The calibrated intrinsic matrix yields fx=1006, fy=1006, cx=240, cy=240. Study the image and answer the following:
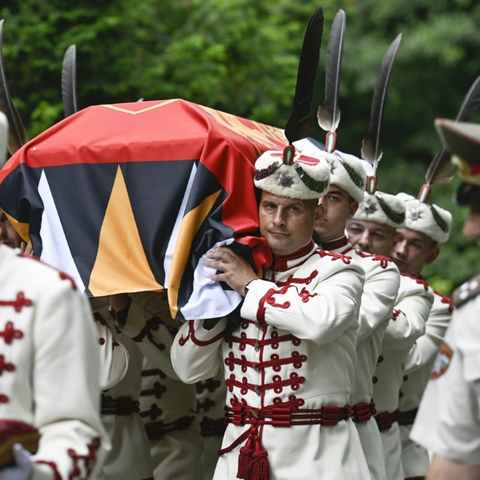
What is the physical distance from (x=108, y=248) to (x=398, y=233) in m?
2.74

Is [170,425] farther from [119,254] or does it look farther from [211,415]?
[119,254]

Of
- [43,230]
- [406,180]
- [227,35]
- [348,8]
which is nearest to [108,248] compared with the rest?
[43,230]

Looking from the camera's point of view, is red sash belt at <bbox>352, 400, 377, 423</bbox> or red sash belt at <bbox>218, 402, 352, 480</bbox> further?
red sash belt at <bbox>352, 400, 377, 423</bbox>

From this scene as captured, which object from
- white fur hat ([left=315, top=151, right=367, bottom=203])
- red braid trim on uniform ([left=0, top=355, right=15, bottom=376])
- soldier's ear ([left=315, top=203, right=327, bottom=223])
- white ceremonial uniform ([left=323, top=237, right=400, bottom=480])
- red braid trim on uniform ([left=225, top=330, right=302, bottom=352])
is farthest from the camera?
white fur hat ([left=315, top=151, right=367, bottom=203])

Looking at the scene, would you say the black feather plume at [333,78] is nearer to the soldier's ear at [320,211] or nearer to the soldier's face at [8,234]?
the soldier's ear at [320,211]

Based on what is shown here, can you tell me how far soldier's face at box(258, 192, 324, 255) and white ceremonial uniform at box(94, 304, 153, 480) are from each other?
1.28m

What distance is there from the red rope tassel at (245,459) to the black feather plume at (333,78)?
211 cm

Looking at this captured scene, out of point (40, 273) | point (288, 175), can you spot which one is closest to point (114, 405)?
point (288, 175)

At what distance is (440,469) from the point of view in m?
2.85

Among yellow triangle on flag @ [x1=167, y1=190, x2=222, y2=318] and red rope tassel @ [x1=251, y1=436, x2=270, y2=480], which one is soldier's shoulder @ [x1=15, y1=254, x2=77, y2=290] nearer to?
yellow triangle on flag @ [x1=167, y1=190, x2=222, y2=318]

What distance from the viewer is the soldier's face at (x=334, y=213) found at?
5617mm

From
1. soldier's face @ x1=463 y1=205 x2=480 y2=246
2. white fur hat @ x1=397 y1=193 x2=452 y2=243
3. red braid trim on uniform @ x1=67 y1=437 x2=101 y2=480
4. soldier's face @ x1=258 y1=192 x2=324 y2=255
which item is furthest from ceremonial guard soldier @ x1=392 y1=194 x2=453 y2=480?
red braid trim on uniform @ x1=67 y1=437 x2=101 y2=480

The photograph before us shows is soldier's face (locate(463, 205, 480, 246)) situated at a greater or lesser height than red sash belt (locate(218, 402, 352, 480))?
greater

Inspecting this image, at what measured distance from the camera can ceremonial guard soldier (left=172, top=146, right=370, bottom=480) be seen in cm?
450
